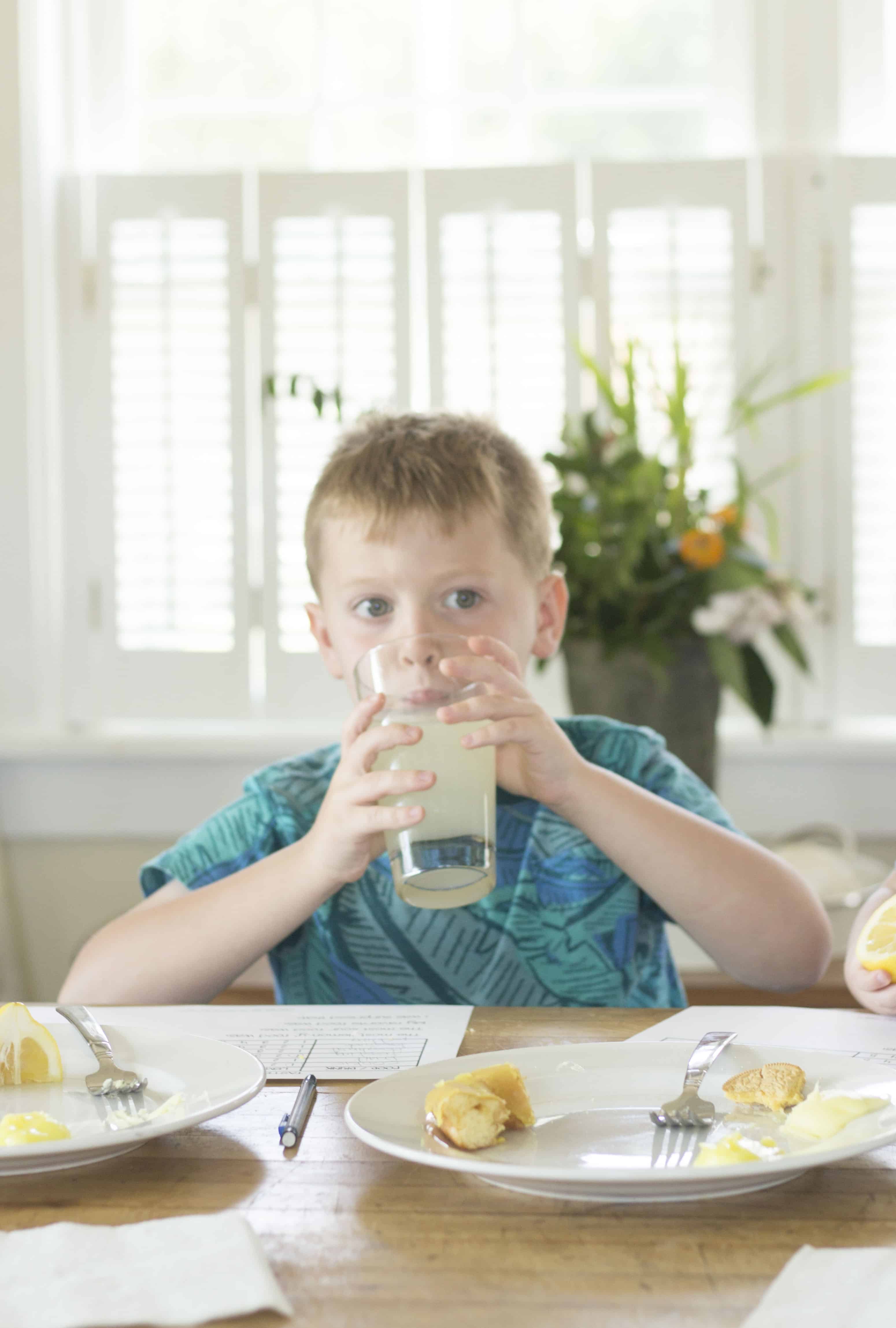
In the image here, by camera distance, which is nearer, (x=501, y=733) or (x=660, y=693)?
(x=501, y=733)

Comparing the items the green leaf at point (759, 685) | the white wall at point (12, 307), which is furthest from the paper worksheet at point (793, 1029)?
the white wall at point (12, 307)

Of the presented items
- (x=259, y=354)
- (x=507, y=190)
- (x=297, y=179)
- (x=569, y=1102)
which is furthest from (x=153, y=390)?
(x=569, y=1102)

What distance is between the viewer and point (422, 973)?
3.79 feet

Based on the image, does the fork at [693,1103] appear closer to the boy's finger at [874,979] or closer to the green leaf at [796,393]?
the boy's finger at [874,979]

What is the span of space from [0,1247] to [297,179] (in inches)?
82.2

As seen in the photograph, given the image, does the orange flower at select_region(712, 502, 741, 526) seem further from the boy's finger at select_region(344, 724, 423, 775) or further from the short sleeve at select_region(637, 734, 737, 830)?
the boy's finger at select_region(344, 724, 423, 775)

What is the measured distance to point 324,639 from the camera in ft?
4.02

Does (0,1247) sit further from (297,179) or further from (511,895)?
(297,179)

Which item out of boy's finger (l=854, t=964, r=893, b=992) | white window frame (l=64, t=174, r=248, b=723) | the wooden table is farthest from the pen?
white window frame (l=64, t=174, r=248, b=723)

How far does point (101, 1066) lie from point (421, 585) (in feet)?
1.62

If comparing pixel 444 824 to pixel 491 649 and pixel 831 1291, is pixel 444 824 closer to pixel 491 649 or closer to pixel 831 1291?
pixel 491 649

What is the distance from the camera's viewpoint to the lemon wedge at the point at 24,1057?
29.4 inches

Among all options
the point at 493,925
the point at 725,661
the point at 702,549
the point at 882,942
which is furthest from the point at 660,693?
the point at 882,942

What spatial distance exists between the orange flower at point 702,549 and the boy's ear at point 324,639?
80 cm
